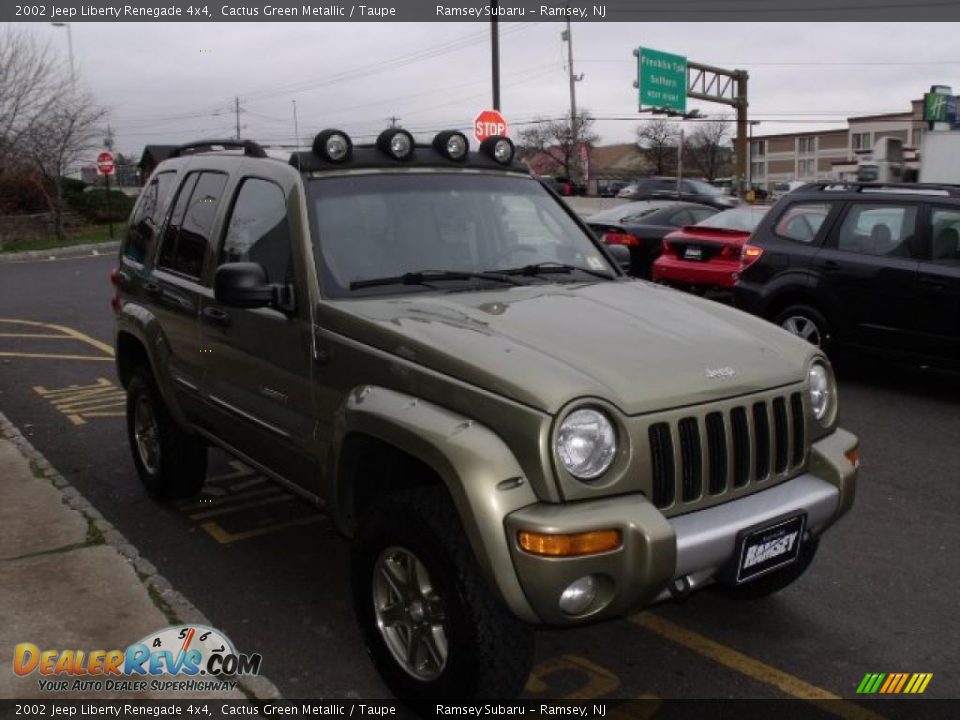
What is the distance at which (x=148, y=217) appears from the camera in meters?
5.53

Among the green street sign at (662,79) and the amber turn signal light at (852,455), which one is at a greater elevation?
the green street sign at (662,79)

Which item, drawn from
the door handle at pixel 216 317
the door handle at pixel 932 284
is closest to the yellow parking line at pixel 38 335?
the door handle at pixel 216 317

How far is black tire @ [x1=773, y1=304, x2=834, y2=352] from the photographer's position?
8250 millimetres

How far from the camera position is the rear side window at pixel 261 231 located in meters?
3.98

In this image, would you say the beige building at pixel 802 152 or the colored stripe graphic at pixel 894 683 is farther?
the beige building at pixel 802 152

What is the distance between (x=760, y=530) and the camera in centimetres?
305

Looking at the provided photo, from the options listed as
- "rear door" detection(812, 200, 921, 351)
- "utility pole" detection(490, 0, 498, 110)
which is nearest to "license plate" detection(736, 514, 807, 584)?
"rear door" detection(812, 200, 921, 351)

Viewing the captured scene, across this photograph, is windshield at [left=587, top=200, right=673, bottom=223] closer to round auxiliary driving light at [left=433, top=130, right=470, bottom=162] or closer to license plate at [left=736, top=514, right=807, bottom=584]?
round auxiliary driving light at [left=433, top=130, right=470, bottom=162]

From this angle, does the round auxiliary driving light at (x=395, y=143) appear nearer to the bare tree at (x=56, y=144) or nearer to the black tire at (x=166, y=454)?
the black tire at (x=166, y=454)

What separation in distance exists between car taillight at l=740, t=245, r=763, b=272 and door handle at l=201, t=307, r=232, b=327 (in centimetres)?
584

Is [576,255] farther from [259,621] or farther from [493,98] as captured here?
[493,98]

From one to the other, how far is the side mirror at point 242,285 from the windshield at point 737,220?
878 cm

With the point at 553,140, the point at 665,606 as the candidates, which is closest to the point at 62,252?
the point at 665,606

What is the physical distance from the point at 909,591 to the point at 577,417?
234 centimetres
